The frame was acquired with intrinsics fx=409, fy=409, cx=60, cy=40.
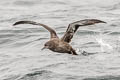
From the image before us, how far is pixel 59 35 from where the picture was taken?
1563 centimetres

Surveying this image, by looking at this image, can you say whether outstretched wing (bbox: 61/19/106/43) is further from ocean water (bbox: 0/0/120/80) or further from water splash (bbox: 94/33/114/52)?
water splash (bbox: 94/33/114/52)

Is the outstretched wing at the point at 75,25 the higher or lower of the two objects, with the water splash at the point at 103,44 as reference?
higher

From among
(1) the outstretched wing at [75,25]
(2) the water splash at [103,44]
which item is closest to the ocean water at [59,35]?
(2) the water splash at [103,44]

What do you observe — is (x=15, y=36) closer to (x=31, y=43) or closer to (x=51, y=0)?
(x=31, y=43)

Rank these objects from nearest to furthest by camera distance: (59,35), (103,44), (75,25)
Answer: (75,25), (103,44), (59,35)

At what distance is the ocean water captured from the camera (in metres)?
10.7

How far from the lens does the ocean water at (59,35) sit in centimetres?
1069

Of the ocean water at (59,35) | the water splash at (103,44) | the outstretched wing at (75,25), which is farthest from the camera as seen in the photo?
the water splash at (103,44)

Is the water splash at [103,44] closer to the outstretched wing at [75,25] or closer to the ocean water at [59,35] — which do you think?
the ocean water at [59,35]

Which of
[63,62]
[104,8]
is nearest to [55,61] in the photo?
[63,62]

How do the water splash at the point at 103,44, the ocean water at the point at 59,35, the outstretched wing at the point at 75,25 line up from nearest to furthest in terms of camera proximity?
the outstretched wing at the point at 75,25 → the ocean water at the point at 59,35 → the water splash at the point at 103,44

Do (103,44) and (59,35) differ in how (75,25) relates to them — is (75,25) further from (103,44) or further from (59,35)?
(59,35)

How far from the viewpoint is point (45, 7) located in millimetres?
21156

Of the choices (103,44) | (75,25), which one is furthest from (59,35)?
(75,25)
